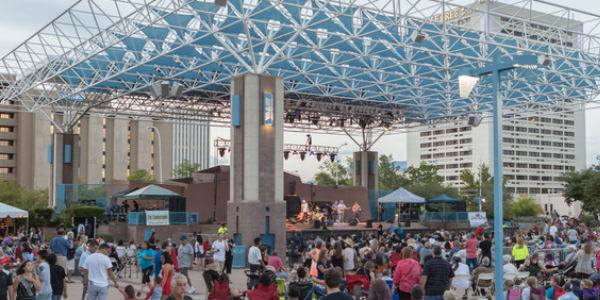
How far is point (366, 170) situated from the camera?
5656 centimetres

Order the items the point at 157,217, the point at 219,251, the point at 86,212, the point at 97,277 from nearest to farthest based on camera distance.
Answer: the point at 97,277, the point at 219,251, the point at 157,217, the point at 86,212

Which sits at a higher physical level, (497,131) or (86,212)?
(497,131)

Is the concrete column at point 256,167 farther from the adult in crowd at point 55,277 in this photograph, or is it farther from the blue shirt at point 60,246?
the adult in crowd at point 55,277

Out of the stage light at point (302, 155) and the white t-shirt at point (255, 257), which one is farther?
the stage light at point (302, 155)

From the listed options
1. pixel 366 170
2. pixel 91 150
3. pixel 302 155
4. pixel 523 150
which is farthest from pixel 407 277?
pixel 523 150

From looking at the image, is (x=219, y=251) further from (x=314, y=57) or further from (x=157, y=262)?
(x=314, y=57)

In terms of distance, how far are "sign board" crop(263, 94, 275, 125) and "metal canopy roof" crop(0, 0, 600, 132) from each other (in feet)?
4.35

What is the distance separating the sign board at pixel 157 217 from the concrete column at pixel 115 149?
8891 cm

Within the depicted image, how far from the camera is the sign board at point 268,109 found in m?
29.2

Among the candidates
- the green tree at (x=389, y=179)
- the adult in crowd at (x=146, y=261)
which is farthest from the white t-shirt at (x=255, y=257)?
the green tree at (x=389, y=179)


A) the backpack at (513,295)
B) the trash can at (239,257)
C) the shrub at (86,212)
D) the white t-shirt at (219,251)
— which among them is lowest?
the trash can at (239,257)

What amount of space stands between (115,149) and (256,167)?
94.8m

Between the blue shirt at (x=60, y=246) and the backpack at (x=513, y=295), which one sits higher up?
the blue shirt at (x=60, y=246)

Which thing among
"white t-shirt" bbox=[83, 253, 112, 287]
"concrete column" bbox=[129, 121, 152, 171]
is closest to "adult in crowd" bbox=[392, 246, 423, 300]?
"white t-shirt" bbox=[83, 253, 112, 287]
